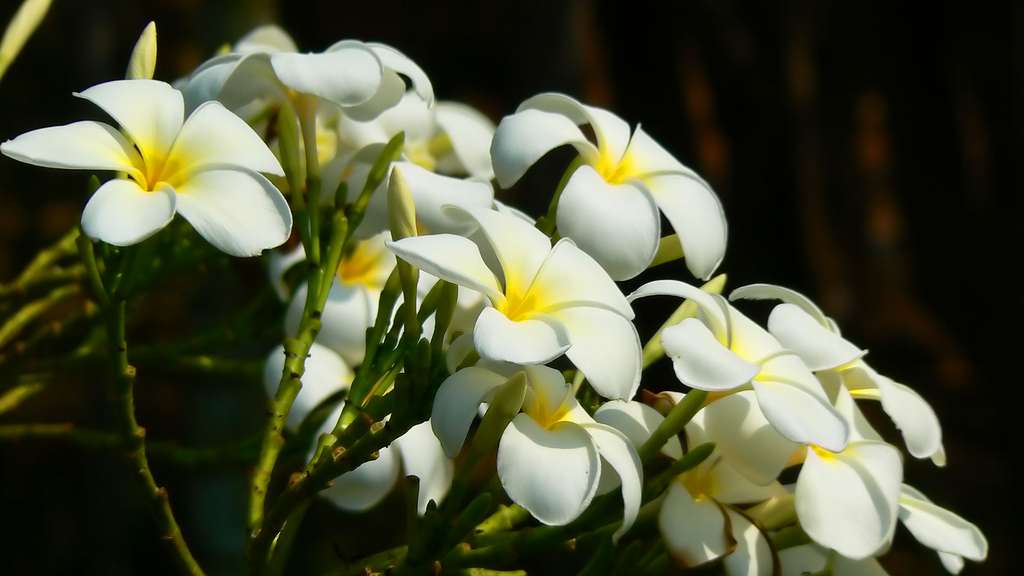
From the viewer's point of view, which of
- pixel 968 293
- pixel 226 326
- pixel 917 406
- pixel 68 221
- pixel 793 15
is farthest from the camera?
pixel 68 221

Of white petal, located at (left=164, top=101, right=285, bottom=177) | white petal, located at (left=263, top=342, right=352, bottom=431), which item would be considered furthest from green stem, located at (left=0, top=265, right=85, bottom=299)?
white petal, located at (left=164, top=101, right=285, bottom=177)

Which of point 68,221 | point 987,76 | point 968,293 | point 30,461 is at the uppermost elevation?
point 987,76

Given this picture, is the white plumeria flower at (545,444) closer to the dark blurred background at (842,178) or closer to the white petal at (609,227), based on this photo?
the white petal at (609,227)

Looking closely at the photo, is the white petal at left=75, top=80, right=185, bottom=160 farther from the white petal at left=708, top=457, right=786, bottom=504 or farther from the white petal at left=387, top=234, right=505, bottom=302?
the white petal at left=708, top=457, right=786, bottom=504

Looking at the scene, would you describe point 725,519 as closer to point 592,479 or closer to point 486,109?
point 592,479

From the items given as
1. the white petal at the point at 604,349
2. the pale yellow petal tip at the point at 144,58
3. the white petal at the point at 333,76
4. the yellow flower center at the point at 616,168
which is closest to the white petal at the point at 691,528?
the white petal at the point at 604,349

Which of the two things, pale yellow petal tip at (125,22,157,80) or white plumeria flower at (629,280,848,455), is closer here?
white plumeria flower at (629,280,848,455)

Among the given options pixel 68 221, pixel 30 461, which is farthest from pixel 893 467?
pixel 68 221
